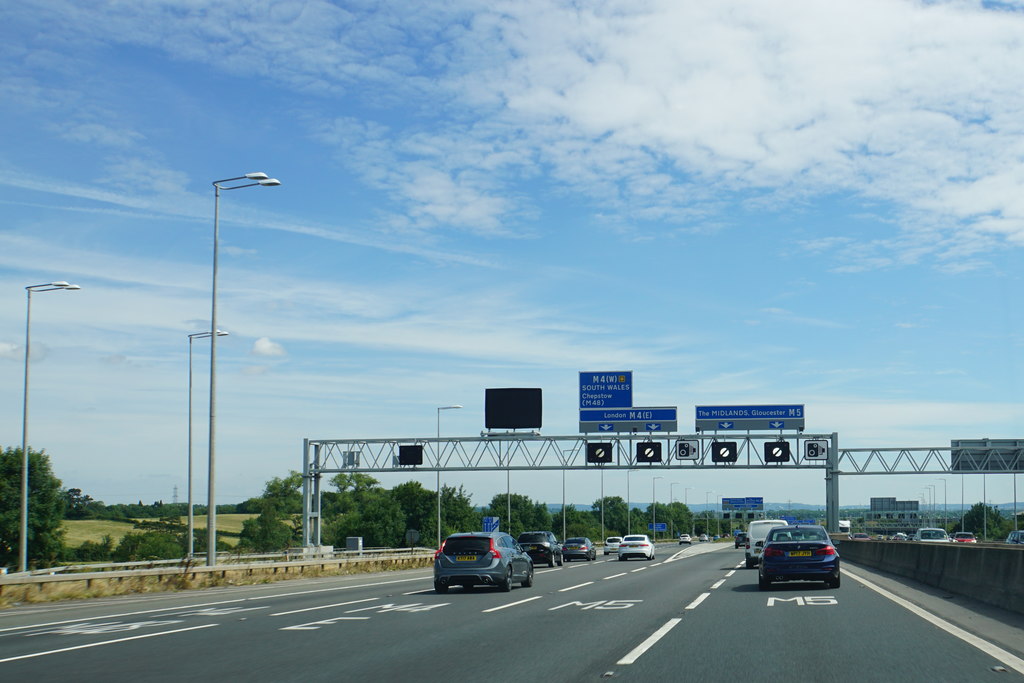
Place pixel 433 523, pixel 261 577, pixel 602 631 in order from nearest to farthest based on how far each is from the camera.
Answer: pixel 602 631 < pixel 261 577 < pixel 433 523

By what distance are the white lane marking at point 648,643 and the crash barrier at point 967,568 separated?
5.68 metres

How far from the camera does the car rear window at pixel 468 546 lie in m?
26.4

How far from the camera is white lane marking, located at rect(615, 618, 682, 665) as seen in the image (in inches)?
472

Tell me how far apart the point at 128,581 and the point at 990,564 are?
65.2 feet

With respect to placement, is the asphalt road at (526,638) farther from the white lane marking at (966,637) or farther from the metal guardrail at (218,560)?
the metal guardrail at (218,560)

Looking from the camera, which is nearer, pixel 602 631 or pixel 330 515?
pixel 602 631

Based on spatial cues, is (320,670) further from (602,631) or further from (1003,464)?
(1003,464)

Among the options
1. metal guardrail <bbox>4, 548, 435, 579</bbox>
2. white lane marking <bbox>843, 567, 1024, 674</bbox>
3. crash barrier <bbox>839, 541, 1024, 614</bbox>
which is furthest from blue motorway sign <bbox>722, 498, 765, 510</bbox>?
white lane marking <bbox>843, 567, 1024, 674</bbox>

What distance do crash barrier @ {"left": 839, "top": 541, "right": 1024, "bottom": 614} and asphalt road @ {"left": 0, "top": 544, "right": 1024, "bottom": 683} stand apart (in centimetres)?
64

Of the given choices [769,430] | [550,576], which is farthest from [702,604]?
[769,430]

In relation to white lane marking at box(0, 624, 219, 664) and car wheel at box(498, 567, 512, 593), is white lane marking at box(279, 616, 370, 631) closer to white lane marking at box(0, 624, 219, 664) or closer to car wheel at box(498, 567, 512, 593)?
white lane marking at box(0, 624, 219, 664)

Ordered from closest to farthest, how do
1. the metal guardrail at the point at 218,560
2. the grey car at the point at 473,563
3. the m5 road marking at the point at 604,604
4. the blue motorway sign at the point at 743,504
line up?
the m5 road marking at the point at 604,604 < the grey car at the point at 473,563 < the metal guardrail at the point at 218,560 < the blue motorway sign at the point at 743,504

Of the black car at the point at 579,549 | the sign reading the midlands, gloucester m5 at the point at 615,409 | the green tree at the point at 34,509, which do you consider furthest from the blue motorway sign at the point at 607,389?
the green tree at the point at 34,509

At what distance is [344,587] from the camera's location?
102 ft
